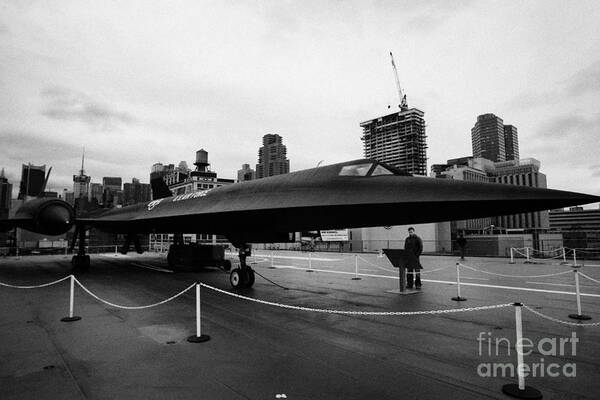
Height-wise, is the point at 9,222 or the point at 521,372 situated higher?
the point at 9,222

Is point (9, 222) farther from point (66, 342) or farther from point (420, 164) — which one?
point (420, 164)

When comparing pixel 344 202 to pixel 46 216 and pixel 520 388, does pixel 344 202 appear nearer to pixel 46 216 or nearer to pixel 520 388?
pixel 520 388

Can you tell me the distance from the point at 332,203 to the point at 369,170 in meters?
1.11

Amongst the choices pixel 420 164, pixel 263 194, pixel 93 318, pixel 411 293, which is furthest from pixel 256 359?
pixel 420 164

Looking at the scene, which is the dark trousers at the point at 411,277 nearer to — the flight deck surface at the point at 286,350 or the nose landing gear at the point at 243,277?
the flight deck surface at the point at 286,350

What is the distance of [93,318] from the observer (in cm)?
661

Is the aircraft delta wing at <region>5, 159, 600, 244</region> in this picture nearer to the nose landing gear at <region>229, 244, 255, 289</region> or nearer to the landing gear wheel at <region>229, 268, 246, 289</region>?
the nose landing gear at <region>229, 244, 255, 289</region>

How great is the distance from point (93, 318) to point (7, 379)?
2.97m

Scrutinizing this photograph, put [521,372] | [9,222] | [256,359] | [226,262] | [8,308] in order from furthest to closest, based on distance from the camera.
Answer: [226,262], [9,222], [8,308], [256,359], [521,372]

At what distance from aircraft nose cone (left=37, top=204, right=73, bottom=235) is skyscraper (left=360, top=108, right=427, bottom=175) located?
5344 inches

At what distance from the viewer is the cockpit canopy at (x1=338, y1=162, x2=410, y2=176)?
705cm

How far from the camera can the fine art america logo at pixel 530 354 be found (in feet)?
12.7

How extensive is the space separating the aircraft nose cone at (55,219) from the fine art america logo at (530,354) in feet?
46.0

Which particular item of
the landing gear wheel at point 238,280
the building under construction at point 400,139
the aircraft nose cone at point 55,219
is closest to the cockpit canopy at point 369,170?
the landing gear wheel at point 238,280
